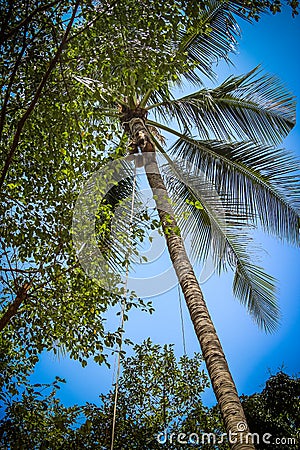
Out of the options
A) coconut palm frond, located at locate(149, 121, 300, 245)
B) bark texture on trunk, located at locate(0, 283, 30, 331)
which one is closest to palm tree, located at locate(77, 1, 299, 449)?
coconut palm frond, located at locate(149, 121, 300, 245)

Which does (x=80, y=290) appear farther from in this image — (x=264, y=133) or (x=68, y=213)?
(x=264, y=133)

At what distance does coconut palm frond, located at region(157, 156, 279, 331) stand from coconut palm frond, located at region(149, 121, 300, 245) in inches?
7.6

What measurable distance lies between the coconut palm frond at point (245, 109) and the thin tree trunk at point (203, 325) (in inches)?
39.2

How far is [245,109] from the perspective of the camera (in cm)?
579

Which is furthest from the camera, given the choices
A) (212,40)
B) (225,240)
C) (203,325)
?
(212,40)

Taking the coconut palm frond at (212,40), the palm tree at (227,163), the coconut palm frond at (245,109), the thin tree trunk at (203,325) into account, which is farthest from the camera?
the coconut palm frond at (245,109)

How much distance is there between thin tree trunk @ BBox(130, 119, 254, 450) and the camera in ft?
9.97

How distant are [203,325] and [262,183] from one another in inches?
87.5

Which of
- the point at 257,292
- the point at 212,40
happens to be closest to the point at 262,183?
the point at 257,292

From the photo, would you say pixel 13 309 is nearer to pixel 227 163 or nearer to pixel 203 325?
pixel 203 325

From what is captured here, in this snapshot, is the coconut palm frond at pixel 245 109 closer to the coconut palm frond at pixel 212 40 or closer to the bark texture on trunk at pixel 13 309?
the coconut palm frond at pixel 212 40

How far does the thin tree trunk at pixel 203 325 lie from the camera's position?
9.97ft

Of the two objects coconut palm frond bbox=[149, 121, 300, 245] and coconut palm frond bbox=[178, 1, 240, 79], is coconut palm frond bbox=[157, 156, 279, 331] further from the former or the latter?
coconut palm frond bbox=[178, 1, 240, 79]

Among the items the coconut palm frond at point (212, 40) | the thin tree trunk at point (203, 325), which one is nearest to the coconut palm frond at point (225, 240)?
the thin tree trunk at point (203, 325)
